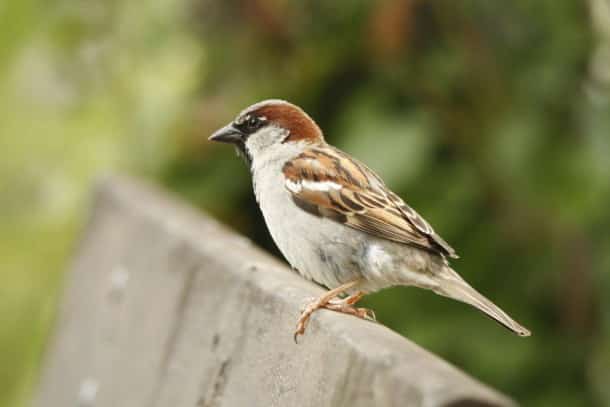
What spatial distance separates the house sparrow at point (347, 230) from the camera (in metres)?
2.68

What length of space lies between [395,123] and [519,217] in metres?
0.45

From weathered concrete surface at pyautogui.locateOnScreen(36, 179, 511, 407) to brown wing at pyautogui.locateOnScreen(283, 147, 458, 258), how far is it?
19 cm

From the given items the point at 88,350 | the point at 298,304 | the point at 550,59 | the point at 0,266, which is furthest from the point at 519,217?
the point at 0,266

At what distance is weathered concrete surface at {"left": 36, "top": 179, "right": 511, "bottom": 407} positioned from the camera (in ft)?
5.18

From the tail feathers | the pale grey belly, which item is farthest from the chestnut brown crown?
the tail feathers

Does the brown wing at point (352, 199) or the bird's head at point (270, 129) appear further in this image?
the bird's head at point (270, 129)

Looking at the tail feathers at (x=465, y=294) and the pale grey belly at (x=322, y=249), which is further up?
the tail feathers at (x=465, y=294)

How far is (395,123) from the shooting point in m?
3.59

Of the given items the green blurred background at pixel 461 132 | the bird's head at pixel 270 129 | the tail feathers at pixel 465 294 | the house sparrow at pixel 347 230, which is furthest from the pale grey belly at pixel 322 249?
the green blurred background at pixel 461 132

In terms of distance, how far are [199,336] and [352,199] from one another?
546mm

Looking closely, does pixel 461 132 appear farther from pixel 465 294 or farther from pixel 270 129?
pixel 465 294

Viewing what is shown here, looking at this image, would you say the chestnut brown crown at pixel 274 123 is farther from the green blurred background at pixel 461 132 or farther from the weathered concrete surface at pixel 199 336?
the green blurred background at pixel 461 132

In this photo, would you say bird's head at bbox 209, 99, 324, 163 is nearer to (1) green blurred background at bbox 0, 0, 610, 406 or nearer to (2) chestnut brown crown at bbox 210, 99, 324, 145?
(2) chestnut brown crown at bbox 210, 99, 324, 145

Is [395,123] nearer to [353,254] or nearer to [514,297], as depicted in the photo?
[514,297]
